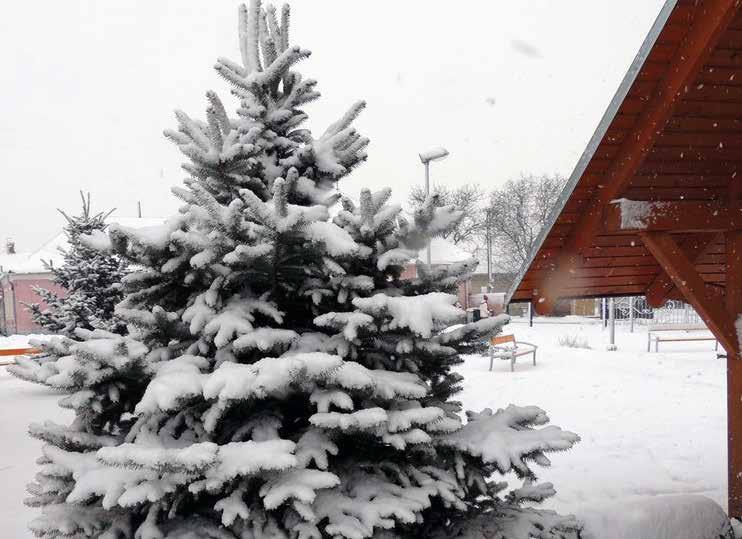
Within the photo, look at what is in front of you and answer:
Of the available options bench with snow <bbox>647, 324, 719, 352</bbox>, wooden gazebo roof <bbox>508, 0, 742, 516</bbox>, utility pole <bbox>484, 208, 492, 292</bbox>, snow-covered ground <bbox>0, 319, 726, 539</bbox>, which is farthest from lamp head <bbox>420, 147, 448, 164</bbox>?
utility pole <bbox>484, 208, 492, 292</bbox>

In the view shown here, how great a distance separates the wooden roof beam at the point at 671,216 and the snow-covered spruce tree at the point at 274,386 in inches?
72.4

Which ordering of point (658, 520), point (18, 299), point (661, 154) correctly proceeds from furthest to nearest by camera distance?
point (18, 299) < point (661, 154) < point (658, 520)

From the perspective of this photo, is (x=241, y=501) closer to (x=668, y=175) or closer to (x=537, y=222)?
(x=668, y=175)

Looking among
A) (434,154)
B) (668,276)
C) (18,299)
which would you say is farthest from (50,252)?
(668,276)

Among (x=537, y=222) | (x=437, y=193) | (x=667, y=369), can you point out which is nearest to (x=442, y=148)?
(x=667, y=369)

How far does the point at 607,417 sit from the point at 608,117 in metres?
6.67

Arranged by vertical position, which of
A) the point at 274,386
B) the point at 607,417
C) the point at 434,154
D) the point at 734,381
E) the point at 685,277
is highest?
the point at 434,154

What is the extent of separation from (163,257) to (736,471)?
473 centimetres

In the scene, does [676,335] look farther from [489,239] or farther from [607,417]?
[489,239]

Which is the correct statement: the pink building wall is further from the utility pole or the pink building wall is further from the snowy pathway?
the utility pole

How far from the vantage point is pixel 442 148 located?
1517cm

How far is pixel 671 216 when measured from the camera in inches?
162

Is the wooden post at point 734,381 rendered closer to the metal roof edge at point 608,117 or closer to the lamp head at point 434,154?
the metal roof edge at point 608,117

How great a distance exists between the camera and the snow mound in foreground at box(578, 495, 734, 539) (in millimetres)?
3838
